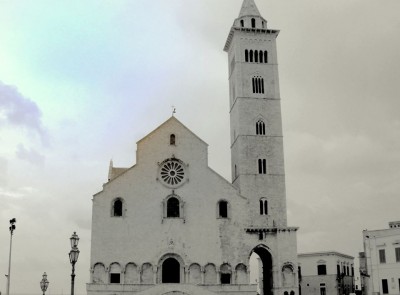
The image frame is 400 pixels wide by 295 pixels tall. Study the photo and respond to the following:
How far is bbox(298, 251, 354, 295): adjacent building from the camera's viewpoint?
6781 centimetres

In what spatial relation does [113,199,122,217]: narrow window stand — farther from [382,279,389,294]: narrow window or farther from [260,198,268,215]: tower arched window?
[382,279,389,294]: narrow window

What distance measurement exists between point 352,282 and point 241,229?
30.2 meters

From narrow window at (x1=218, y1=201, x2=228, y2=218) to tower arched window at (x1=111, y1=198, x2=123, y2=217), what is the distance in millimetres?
9010

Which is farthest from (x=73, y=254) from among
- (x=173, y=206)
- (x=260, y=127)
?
(x=260, y=127)

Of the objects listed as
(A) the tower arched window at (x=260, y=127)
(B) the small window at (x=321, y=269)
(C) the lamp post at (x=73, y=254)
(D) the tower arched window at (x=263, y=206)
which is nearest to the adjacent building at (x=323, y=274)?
(B) the small window at (x=321, y=269)

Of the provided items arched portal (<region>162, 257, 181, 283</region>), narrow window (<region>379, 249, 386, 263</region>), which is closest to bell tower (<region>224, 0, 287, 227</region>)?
arched portal (<region>162, 257, 181, 283</region>)

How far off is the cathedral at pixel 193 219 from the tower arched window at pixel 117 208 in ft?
0.42

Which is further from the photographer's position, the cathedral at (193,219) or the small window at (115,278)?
the cathedral at (193,219)

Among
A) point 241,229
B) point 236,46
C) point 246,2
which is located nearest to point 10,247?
point 241,229

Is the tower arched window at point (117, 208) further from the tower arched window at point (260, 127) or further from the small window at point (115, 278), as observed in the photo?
the tower arched window at point (260, 127)

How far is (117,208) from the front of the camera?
49.8m

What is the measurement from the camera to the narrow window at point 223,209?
50.9 meters

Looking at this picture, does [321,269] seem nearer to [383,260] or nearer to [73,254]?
[383,260]

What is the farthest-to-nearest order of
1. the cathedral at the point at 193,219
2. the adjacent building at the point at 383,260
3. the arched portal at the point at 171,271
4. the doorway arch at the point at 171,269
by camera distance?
the adjacent building at the point at 383,260, the arched portal at the point at 171,271, the doorway arch at the point at 171,269, the cathedral at the point at 193,219
